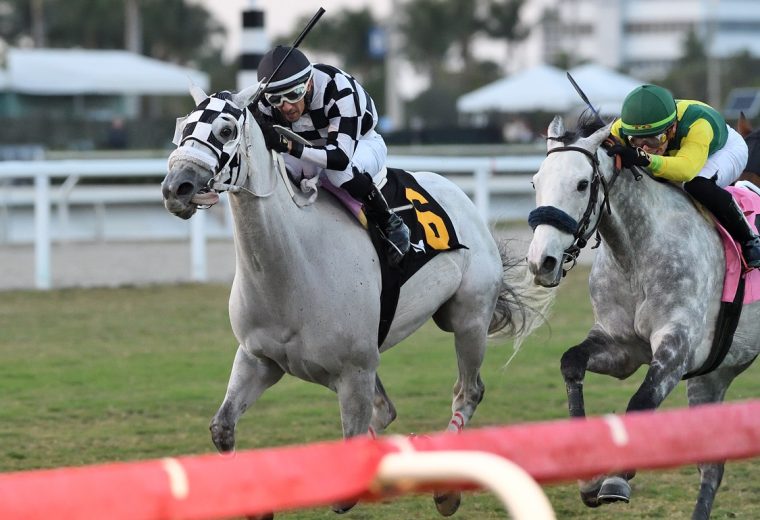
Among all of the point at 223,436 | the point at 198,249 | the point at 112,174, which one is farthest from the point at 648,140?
the point at 198,249

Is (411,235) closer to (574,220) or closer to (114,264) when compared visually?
(574,220)

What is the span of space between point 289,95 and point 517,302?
196 cm

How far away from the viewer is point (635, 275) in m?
5.33

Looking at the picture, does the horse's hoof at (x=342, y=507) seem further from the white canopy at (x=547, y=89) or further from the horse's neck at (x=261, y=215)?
the white canopy at (x=547, y=89)

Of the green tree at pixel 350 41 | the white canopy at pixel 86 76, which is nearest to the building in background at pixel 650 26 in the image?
the green tree at pixel 350 41

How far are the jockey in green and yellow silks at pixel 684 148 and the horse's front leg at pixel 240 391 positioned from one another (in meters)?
1.61

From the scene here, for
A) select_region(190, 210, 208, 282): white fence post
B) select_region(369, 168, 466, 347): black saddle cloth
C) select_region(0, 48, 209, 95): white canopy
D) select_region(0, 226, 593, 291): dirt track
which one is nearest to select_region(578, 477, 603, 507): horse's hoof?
select_region(369, 168, 466, 347): black saddle cloth

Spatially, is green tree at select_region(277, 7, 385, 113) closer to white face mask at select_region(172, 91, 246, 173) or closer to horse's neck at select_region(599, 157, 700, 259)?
horse's neck at select_region(599, 157, 700, 259)

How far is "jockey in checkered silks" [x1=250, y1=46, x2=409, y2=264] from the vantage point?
5.31m

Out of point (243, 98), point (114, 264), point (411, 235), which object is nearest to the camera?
point (243, 98)

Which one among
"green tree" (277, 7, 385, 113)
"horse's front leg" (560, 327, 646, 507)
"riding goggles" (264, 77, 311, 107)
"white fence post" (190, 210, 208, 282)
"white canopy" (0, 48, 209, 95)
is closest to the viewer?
"horse's front leg" (560, 327, 646, 507)

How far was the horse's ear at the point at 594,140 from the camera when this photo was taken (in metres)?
5.09

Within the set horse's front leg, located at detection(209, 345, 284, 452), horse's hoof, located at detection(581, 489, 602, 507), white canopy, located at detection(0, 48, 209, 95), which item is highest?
horse's front leg, located at detection(209, 345, 284, 452)

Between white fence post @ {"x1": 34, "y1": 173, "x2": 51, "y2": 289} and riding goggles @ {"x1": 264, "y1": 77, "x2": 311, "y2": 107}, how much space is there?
712cm
